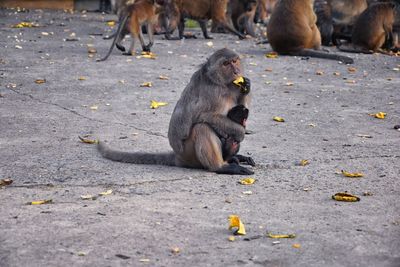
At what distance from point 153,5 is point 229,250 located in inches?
347

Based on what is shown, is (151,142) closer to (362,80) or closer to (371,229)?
(371,229)

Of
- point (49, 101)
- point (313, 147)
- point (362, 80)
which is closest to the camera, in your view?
point (313, 147)

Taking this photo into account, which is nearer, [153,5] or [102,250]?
[102,250]

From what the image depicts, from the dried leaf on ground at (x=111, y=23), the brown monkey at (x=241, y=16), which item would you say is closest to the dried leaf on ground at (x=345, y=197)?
the brown monkey at (x=241, y=16)

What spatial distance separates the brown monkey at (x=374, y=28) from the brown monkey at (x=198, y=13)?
8.06 feet

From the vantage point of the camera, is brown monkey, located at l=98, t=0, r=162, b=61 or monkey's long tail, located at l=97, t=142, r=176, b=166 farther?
brown monkey, located at l=98, t=0, r=162, b=61

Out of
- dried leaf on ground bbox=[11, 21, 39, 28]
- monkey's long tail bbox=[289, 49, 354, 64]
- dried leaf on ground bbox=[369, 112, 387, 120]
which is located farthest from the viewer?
dried leaf on ground bbox=[11, 21, 39, 28]

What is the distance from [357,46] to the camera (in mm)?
14562

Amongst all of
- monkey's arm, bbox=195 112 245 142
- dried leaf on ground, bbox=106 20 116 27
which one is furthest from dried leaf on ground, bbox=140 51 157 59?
monkey's arm, bbox=195 112 245 142

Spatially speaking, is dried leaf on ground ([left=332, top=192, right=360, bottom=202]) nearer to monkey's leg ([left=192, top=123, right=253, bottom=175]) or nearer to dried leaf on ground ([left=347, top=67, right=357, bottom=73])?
monkey's leg ([left=192, top=123, right=253, bottom=175])

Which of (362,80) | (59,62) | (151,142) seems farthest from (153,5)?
(151,142)

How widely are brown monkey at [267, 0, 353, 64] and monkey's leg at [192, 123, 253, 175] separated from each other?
7092 millimetres

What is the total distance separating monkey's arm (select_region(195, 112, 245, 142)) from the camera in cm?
653

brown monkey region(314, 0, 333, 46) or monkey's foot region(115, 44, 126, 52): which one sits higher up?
brown monkey region(314, 0, 333, 46)
